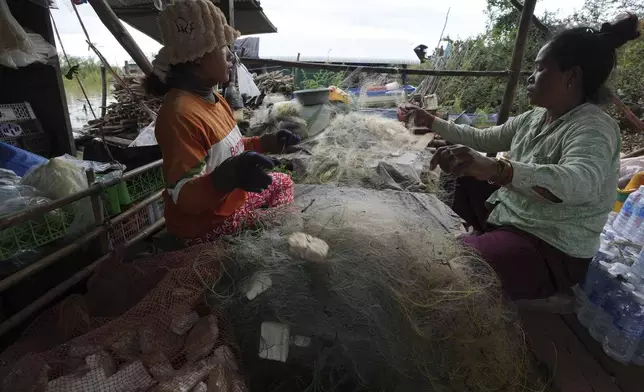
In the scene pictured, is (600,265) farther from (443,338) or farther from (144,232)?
(144,232)

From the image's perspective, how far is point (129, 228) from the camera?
2.76 m

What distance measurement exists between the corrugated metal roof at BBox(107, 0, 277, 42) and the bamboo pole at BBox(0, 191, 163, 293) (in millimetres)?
2776

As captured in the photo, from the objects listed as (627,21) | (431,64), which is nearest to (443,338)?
(627,21)

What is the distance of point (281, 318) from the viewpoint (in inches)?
66.4

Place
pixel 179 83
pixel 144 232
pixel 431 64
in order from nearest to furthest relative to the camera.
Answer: pixel 179 83 < pixel 144 232 < pixel 431 64

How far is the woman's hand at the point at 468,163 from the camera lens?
174 centimetres

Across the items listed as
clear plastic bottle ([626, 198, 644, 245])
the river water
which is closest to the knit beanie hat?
clear plastic bottle ([626, 198, 644, 245])

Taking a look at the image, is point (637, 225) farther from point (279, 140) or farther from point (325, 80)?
point (325, 80)

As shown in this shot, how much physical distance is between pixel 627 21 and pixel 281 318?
2343mm

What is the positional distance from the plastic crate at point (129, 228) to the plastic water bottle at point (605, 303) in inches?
128

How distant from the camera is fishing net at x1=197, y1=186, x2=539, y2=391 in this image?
A: 1.62 meters

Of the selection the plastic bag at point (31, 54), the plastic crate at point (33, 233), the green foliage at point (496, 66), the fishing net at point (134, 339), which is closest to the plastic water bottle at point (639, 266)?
the fishing net at point (134, 339)

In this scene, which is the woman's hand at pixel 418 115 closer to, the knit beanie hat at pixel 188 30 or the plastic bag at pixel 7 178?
the knit beanie hat at pixel 188 30

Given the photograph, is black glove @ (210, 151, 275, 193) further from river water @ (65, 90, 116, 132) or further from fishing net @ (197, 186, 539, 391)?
river water @ (65, 90, 116, 132)
